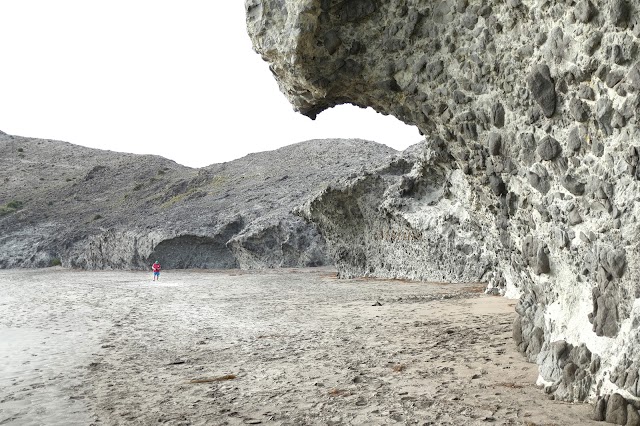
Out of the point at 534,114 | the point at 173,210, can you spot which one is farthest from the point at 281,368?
the point at 173,210

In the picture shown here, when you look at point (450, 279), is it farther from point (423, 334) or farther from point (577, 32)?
point (577, 32)

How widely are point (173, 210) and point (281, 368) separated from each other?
40653 millimetres

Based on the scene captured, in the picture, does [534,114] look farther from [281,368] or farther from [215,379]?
[215,379]

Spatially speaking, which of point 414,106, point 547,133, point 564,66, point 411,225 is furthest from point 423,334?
point 411,225

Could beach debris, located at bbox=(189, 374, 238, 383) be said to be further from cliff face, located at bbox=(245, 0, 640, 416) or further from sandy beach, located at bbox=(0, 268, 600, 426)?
cliff face, located at bbox=(245, 0, 640, 416)

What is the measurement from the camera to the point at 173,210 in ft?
153

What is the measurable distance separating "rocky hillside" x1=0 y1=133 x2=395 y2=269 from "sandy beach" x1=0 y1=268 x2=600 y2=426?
1600 cm

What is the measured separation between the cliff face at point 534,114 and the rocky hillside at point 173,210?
791 inches

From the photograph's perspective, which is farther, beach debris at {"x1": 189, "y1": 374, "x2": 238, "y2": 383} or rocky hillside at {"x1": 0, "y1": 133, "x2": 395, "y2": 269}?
rocky hillside at {"x1": 0, "y1": 133, "x2": 395, "y2": 269}

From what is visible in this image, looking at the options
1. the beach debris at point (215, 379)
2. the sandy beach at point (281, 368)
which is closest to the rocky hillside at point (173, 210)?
the sandy beach at point (281, 368)

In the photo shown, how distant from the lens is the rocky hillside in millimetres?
37031

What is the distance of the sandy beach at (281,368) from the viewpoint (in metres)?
5.50

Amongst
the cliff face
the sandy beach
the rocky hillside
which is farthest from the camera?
the rocky hillside

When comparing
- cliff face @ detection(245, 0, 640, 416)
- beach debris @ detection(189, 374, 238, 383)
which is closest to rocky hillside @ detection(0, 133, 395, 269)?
cliff face @ detection(245, 0, 640, 416)
